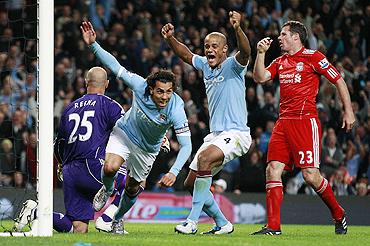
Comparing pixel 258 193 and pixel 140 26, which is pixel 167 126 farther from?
pixel 140 26

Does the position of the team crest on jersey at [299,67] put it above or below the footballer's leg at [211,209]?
above

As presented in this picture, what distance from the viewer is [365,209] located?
17.7m

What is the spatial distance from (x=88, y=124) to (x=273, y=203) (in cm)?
227

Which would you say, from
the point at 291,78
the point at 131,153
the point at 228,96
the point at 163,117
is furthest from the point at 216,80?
the point at 131,153

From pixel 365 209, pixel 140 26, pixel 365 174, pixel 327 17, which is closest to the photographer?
pixel 365 209

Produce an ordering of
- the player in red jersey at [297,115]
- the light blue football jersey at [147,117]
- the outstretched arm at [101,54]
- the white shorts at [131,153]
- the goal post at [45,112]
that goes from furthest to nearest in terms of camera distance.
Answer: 1. the player in red jersey at [297,115]
2. the white shorts at [131,153]
3. the light blue football jersey at [147,117]
4. the outstretched arm at [101,54]
5. the goal post at [45,112]

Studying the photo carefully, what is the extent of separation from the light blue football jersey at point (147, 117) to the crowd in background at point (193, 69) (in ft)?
20.2

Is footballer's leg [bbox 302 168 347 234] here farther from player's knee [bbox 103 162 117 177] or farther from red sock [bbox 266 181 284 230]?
player's knee [bbox 103 162 117 177]

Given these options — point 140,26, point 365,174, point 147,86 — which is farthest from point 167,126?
point 140,26

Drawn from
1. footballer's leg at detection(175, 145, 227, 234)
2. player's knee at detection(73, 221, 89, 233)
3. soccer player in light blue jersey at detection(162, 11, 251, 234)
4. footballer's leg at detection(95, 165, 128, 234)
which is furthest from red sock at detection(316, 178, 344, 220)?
player's knee at detection(73, 221, 89, 233)

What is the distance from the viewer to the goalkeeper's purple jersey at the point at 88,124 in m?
11.1

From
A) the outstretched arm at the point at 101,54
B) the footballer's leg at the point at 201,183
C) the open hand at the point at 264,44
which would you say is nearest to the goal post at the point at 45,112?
the outstretched arm at the point at 101,54

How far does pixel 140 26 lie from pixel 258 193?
538cm

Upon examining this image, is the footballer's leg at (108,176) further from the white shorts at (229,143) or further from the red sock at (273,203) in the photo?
the red sock at (273,203)
